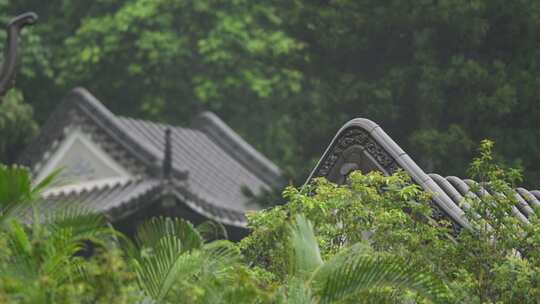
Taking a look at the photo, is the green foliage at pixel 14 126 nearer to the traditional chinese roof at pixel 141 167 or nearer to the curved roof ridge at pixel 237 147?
the curved roof ridge at pixel 237 147

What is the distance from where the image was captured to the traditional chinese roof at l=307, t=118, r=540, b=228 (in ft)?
30.2

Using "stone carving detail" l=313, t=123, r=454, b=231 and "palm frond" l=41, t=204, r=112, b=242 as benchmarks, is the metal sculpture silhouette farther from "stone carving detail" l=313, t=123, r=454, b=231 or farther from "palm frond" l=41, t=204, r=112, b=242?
"palm frond" l=41, t=204, r=112, b=242

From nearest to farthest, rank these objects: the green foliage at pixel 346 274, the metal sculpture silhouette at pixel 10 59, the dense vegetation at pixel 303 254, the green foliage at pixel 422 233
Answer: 1. the dense vegetation at pixel 303 254
2. the green foliage at pixel 346 274
3. the green foliage at pixel 422 233
4. the metal sculpture silhouette at pixel 10 59

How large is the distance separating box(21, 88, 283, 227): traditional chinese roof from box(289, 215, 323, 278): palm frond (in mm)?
13319

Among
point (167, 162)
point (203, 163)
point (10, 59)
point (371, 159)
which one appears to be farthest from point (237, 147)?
point (371, 159)

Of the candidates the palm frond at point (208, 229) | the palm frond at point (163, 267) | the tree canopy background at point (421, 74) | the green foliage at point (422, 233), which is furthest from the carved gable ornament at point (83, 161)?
the palm frond at point (163, 267)

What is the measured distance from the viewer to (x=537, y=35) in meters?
19.1

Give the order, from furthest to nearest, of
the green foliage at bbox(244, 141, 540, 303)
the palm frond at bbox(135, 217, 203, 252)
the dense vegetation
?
the green foliage at bbox(244, 141, 540, 303) → the palm frond at bbox(135, 217, 203, 252) → the dense vegetation

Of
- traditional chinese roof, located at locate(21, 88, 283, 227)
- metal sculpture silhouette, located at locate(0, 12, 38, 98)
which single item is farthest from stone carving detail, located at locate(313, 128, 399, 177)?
traditional chinese roof, located at locate(21, 88, 283, 227)

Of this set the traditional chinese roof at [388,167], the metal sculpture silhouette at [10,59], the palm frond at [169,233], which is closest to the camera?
the palm frond at [169,233]

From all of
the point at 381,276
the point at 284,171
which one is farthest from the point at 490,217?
the point at 284,171

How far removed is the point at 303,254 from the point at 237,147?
20.4m

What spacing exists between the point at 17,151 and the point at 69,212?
24.0m

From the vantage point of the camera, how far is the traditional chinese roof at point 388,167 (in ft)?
30.2
